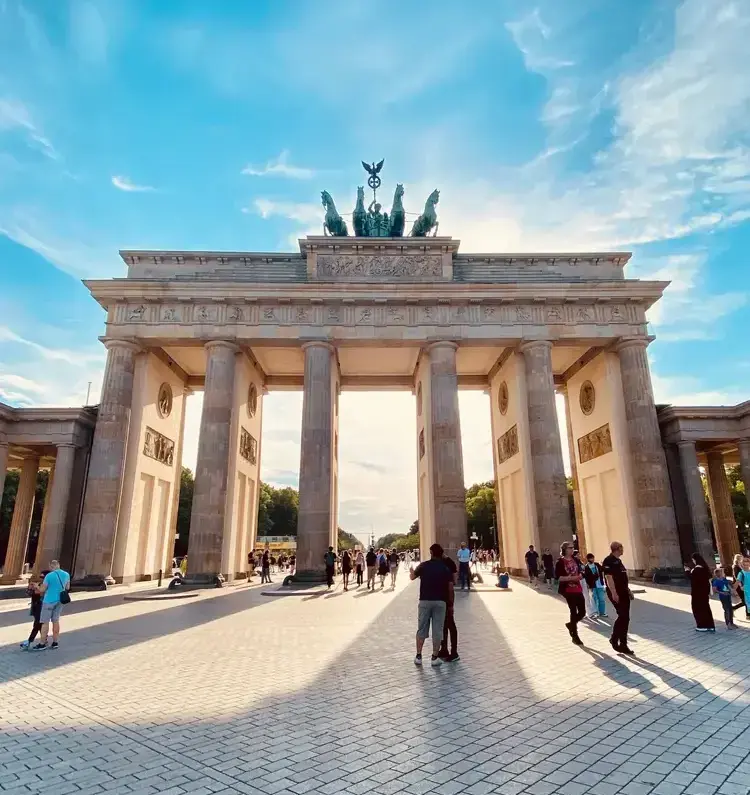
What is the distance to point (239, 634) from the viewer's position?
37.9 ft

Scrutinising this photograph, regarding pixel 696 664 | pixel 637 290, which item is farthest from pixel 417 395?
pixel 696 664

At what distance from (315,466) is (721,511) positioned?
24284 millimetres

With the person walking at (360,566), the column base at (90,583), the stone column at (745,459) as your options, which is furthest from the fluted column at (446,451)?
the column base at (90,583)

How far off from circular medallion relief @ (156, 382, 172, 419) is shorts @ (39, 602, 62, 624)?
20806 mm

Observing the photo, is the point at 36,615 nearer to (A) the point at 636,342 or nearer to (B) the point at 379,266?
(B) the point at 379,266

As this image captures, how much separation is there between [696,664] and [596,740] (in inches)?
176

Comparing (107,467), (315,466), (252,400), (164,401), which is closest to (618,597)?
(315,466)

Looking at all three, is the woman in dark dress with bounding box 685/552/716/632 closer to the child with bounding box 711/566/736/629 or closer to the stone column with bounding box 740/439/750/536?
the child with bounding box 711/566/736/629

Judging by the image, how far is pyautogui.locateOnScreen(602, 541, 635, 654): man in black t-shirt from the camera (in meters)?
9.13

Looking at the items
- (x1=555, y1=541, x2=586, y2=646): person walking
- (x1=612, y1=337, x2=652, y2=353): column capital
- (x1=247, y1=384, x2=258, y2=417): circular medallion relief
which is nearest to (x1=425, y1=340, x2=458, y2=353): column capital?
(x1=612, y1=337, x2=652, y2=353): column capital

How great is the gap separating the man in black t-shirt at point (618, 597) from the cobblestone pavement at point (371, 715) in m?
0.29

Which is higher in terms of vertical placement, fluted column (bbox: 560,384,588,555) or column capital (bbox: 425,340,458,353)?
column capital (bbox: 425,340,458,353)

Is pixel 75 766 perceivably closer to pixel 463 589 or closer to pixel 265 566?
pixel 463 589

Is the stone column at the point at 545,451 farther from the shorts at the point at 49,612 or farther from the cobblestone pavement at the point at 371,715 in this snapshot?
the shorts at the point at 49,612
